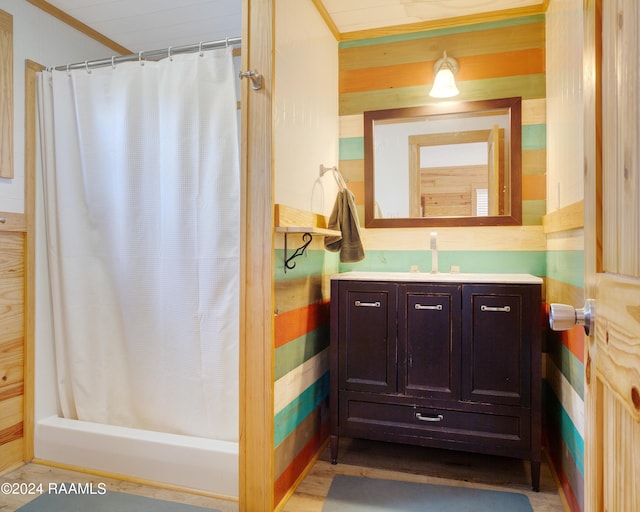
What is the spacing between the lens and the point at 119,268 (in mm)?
1994

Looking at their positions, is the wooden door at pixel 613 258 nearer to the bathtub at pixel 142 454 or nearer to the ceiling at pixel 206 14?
the bathtub at pixel 142 454

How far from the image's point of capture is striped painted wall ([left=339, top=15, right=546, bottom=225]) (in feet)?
7.27

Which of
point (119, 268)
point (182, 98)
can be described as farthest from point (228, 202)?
point (119, 268)

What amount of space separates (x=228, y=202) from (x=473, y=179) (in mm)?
1293

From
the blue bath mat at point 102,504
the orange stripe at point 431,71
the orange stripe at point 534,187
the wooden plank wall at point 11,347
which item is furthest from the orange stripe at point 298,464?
the orange stripe at point 431,71

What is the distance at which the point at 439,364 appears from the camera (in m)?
1.86

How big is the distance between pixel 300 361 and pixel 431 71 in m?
1.72

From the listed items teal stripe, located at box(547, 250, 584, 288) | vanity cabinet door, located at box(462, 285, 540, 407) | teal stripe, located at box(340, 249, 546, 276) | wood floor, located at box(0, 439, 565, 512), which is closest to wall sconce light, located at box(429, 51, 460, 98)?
teal stripe, located at box(340, 249, 546, 276)

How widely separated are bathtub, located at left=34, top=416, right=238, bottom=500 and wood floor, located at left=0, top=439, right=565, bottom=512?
0.05 meters

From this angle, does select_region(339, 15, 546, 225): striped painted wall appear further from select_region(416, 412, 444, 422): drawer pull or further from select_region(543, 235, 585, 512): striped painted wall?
select_region(416, 412, 444, 422): drawer pull

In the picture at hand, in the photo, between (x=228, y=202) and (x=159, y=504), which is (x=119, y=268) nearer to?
(x=228, y=202)

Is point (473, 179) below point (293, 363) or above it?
above

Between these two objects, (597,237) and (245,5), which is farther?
(245,5)

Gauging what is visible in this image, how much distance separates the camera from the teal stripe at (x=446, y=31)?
223 centimetres
